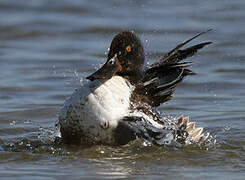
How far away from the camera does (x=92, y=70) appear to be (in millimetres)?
11195

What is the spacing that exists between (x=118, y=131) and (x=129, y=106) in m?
0.27

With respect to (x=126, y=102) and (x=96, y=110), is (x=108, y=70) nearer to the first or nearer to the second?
(x=126, y=102)

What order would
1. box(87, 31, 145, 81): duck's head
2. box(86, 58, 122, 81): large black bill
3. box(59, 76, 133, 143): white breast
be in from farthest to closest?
box(87, 31, 145, 81): duck's head, box(86, 58, 122, 81): large black bill, box(59, 76, 133, 143): white breast

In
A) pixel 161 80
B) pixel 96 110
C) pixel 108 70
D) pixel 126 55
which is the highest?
pixel 126 55

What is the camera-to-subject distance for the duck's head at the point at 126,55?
675 centimetres

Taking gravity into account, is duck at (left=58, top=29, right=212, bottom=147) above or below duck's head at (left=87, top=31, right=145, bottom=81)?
below

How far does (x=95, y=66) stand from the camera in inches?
444

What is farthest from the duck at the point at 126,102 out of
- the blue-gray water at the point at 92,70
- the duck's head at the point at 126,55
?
the blue-gray water at the point at 92,70

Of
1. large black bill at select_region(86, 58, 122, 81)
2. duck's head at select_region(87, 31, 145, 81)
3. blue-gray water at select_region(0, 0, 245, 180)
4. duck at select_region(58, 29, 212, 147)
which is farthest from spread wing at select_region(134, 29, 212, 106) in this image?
blue-gray water at select_region(0, 0, 245, 180)

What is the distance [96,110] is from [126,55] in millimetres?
760

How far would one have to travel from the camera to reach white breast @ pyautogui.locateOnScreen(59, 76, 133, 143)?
6.26 meters

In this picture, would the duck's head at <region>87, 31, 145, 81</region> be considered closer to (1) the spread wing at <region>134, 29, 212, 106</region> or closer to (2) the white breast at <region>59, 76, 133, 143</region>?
(1) the spread wing at <region>134, 29, 212, 106</region>

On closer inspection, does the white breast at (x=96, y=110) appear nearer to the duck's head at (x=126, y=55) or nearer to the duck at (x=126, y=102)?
the duck at (x=126, y=102)

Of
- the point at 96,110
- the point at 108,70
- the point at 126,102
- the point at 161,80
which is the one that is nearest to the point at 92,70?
the point at 161,80
